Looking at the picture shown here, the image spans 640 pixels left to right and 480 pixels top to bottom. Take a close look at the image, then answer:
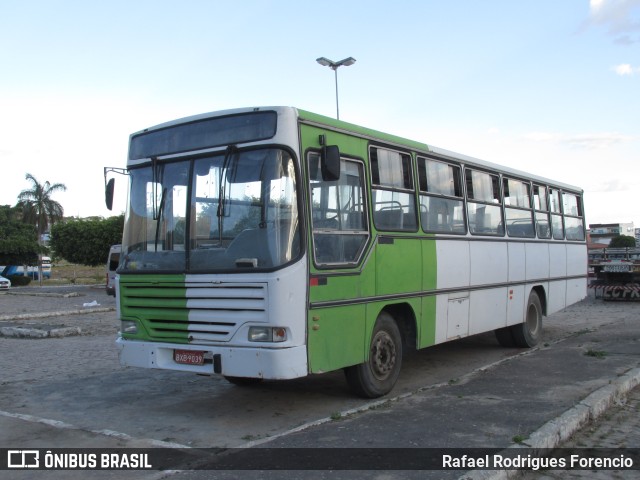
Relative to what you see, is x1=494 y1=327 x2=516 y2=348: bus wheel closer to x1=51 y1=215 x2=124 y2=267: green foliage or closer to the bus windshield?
the bus windshield

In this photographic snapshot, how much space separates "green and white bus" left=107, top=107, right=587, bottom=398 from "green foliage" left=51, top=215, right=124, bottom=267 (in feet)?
137

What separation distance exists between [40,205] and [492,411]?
7053 cm

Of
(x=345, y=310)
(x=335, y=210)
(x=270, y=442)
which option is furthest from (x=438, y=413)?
(x=335, y=210)

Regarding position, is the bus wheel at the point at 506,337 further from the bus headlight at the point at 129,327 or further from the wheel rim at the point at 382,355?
the bus headlight at the point at 129,327

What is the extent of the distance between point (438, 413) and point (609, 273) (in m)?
18.6

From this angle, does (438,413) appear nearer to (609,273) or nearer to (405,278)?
(405,278)

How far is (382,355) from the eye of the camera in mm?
7574

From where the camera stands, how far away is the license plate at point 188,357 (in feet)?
21.1

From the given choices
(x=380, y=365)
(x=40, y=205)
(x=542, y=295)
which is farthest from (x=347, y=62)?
(x=40, y=205)

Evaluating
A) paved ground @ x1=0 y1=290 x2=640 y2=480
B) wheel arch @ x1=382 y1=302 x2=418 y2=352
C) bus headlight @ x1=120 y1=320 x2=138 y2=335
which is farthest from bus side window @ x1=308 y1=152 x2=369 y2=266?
bus headlight @ x1=120 y1=320 x2=138 y2=335

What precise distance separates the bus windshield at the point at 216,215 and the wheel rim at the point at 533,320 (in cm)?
717

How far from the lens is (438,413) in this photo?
6527 millimetres

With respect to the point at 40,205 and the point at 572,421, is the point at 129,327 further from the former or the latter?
the point at 40,205

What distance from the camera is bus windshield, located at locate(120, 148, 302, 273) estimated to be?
6.21 m
